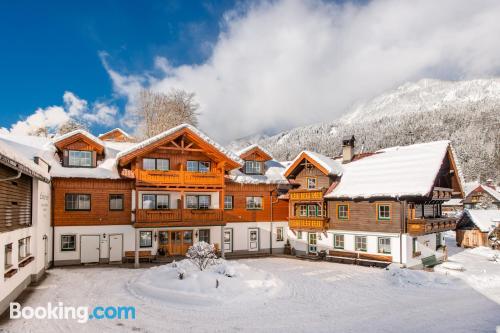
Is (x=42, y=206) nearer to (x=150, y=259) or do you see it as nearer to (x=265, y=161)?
(x=150, y=259)

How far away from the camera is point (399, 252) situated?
24.1 meters

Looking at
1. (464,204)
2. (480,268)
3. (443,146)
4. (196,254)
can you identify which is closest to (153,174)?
(196,254)

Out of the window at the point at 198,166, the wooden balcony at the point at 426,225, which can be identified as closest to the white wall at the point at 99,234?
the window at the point at 198,166

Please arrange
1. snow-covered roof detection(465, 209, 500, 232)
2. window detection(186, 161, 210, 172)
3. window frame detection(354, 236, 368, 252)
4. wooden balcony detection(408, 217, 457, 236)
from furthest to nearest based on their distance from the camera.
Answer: snow-covered roof detection(465, 209, 500, 232), window detection(186, 161, 210, 172), window frame detection(354, 236, 368, 252), wooden balcony detection(408, 217, 457, 236)

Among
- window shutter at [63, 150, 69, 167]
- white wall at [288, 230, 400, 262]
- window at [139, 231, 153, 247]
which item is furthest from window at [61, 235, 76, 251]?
white wall at [288, 230, 400, 262]

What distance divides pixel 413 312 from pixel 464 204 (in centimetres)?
7674

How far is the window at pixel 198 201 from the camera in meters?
27.2

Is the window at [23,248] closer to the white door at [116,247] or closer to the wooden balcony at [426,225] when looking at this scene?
the white door at [116,247]

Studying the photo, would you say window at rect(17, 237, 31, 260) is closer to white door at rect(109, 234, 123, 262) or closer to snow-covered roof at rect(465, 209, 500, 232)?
white door at rect(109, 234, 123, 262)

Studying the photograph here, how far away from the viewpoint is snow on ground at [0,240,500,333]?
1284 centimetres

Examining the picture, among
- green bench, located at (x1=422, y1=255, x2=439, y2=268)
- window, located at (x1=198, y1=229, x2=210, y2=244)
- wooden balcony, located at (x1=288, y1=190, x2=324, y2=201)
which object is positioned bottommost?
green bench, located at (x1=422, y1=255, x2=439, y2=268)

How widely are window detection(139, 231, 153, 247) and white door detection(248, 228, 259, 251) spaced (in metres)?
8.22

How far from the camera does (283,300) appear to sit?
1602cm

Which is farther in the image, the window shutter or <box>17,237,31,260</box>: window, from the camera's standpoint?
the window shutter
